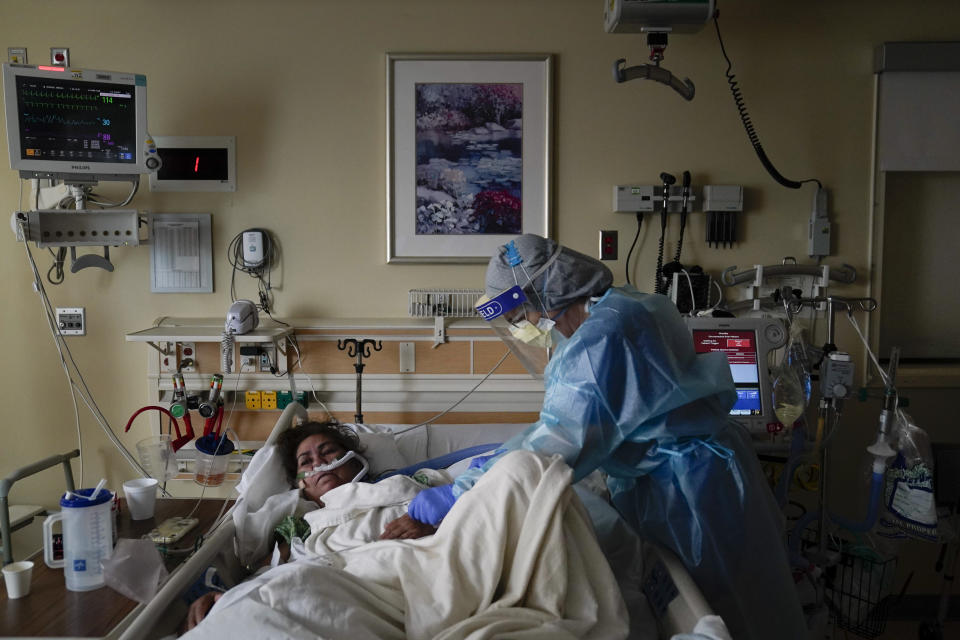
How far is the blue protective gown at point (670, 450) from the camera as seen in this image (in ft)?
4.95

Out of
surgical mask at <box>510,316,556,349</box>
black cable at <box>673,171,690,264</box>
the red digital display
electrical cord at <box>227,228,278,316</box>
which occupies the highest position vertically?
black cable at <box>673,171,690,264</box>

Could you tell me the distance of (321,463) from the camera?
2172 millimetres

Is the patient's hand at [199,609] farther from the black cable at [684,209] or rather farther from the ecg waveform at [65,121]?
the black cable at [684,209]

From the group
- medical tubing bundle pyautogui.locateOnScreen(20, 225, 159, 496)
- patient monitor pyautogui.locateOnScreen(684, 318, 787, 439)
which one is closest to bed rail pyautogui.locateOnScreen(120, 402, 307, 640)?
medical tubing bundle pyautogui.locateOnScreen(20, 225, 159, 496)

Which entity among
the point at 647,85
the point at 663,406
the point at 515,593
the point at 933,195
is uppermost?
the point at 647,85

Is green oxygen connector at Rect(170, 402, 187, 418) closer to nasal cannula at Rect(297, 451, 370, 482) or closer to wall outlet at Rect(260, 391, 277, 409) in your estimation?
wall outlet at Rect(260, 391, 277, 409)

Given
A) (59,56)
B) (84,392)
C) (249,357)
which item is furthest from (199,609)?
(59,56)

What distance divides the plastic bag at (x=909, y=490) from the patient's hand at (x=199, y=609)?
213cm

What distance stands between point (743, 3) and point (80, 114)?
2653mm

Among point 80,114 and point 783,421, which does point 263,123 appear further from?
point 783,421

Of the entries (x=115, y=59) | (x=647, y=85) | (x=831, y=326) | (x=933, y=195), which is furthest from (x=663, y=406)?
(x=115, y=59)

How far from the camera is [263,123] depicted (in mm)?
2898

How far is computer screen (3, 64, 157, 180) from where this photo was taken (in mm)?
2500

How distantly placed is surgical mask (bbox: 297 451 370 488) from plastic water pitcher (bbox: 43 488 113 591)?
65 centimetres
